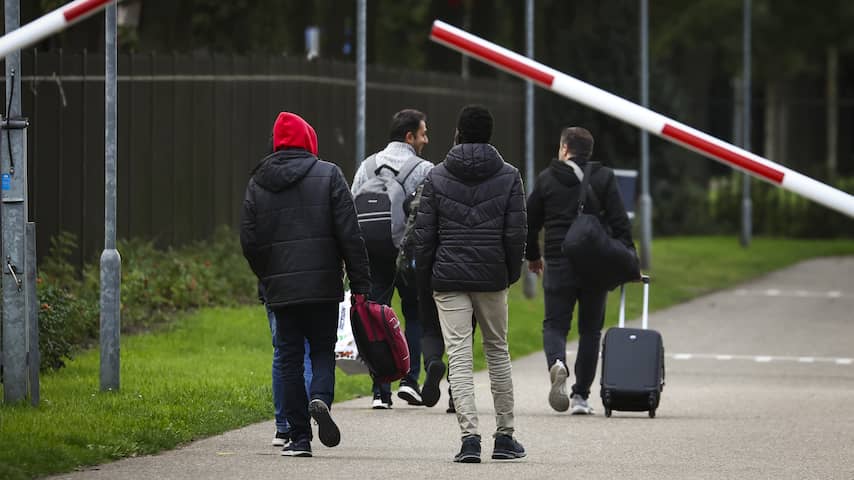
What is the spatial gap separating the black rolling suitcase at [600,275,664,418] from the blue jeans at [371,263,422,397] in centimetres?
118

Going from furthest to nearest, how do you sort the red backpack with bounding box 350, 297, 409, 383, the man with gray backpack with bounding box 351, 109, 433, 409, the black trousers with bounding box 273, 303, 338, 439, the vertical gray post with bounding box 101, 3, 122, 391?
the man with gray backpack with bounding box 351, 109, 433, 409
the vertical gray post with bounding box 101, 3, 122, 391
the red backpack with bounding box 350, 297, 409, 383
the black trousers with bounding box 273, 303, 338, 439

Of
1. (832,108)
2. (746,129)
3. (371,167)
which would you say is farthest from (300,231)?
(832,108)

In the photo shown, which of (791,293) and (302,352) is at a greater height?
(302,352)

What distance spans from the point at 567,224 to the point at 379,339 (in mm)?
2346

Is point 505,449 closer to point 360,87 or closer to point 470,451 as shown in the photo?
point 470,451

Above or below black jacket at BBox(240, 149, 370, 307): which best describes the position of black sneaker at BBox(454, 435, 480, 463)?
below

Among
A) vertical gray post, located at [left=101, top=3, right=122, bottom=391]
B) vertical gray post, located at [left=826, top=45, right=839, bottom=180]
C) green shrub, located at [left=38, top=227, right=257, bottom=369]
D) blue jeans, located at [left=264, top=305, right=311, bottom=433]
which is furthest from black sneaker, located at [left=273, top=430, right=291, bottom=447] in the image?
vertical gray post, located at [left=826, top=45, right=839, bottom=180]

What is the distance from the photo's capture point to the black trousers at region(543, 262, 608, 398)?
438 inches

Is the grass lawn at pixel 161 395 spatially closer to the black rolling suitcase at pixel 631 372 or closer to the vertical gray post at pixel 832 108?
the black rolling suitcase at pixel 631 372

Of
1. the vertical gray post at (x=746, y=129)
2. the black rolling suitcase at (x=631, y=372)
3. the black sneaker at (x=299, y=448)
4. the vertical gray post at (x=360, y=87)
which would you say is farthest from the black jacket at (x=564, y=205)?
the vertical gray post at (x=746, y=129)

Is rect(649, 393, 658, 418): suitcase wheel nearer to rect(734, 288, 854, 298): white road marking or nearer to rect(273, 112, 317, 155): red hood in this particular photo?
rect(273, 112, 317, 155): red hood

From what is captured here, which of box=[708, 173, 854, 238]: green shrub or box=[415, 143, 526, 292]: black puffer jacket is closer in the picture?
box=[415, 143, 526, 292]: black puffer jacket

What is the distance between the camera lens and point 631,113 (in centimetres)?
559

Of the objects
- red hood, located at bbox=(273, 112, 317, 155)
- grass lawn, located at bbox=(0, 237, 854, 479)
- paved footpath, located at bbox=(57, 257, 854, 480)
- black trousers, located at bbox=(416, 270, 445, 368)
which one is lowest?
paved footpath, located at bbox=(57, 257, 854, 480)
